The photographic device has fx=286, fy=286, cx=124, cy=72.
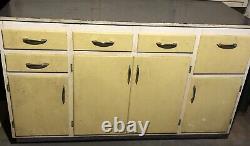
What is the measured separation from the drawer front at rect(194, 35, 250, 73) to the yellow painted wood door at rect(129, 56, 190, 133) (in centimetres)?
10

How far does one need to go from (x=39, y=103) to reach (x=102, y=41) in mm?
561

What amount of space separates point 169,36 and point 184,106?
0.52 metres

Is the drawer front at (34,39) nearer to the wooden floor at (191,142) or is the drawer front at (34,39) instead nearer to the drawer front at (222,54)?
the wooden floor at (191,142)

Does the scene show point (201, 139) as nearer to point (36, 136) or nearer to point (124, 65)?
point (124, 65)

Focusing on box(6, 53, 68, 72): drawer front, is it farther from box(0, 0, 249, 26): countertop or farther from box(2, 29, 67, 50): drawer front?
box(0, 0, 249, 26): countertop

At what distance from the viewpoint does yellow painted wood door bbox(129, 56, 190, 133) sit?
172 centimetres

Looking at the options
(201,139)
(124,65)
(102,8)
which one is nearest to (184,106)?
(201,139)

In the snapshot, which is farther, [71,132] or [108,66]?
[71,132]

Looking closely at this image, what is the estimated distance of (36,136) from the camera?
73.8 inches

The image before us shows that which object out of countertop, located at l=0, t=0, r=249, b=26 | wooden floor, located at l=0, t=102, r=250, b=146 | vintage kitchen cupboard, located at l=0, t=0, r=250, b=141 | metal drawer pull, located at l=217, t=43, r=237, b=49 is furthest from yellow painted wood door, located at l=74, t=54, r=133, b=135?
metal drawer pull, located at l=217, t=43, r=237, b=49

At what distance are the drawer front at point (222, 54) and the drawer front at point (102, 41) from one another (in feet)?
1.47

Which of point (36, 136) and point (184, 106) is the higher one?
point (184, 106)

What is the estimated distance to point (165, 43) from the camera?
1.66 m

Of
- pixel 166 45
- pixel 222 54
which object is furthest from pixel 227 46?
pixel 166 45
